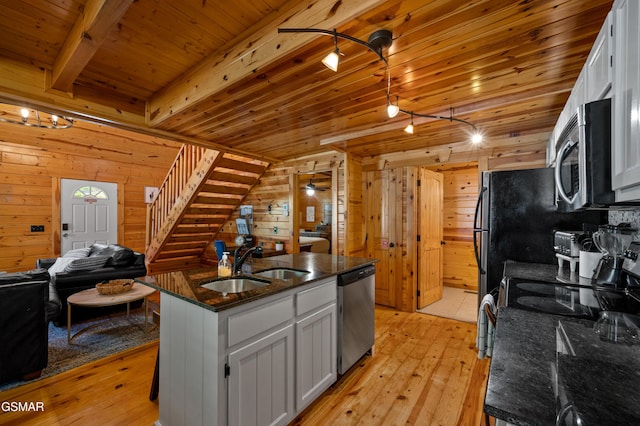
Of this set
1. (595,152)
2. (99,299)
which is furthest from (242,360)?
(99,299)

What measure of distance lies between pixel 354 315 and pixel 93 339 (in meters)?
2.76

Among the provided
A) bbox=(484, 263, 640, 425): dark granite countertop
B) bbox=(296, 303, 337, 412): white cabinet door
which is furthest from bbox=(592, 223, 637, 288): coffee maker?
bbox=(296, 303, 337, 412): white cabinet door

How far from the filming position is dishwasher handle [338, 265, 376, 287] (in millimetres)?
2299

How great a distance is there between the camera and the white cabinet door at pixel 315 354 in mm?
1878

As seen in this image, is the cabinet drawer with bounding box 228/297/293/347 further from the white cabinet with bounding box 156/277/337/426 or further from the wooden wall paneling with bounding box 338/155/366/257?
the wooden wall paneling with bounding box 338/155/366/257

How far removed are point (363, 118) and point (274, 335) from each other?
7.45ft

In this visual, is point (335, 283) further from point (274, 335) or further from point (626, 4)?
Answer: point (626, 4)

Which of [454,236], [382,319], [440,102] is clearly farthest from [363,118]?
[454,236]

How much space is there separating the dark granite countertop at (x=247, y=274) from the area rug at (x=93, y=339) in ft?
4.66

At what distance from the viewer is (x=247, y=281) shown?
7.11ft

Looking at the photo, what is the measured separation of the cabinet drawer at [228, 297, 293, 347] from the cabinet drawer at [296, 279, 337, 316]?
0.09 metres

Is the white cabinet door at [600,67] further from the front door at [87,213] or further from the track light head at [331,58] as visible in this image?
the front door at [87,213]

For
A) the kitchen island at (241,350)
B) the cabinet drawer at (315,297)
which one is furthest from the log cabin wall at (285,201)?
the kitchen island at (241,350)

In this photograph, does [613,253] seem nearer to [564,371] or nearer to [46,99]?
[564,371]
